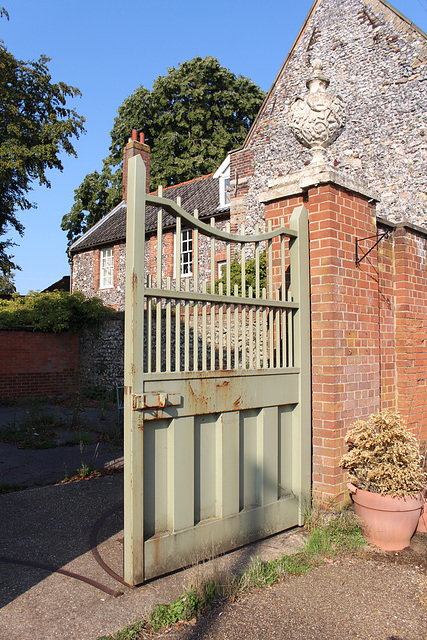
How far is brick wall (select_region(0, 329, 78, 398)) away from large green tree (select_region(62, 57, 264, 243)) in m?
13.3

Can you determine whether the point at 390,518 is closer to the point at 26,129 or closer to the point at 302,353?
the point at 302,353

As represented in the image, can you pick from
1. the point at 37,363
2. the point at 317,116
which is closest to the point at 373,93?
the point at 317,116

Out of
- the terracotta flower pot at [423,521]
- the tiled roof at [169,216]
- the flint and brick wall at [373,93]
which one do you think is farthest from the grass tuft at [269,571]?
the tiled roof at [169,216]

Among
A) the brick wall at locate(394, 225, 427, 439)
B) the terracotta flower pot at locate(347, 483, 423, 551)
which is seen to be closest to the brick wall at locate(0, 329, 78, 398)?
the brick wall at locate(394, 225, 427, 439)

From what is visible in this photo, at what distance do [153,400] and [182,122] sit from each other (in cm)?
2878

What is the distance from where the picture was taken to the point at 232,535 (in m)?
3.85

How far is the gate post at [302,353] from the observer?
14.5 feet

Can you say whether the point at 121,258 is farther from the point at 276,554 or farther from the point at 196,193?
the point at 276,554

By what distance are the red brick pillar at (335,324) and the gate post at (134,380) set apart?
62.2 inches

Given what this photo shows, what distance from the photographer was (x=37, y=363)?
654 inches

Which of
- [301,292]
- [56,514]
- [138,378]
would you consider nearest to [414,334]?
[301,292]

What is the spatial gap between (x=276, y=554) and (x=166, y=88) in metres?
30.6

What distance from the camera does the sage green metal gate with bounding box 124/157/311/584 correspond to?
335cm

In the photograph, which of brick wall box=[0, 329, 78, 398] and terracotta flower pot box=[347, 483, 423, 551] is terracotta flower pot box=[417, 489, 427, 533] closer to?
terracotta flower pot box=[347, 483, 423, 551]
